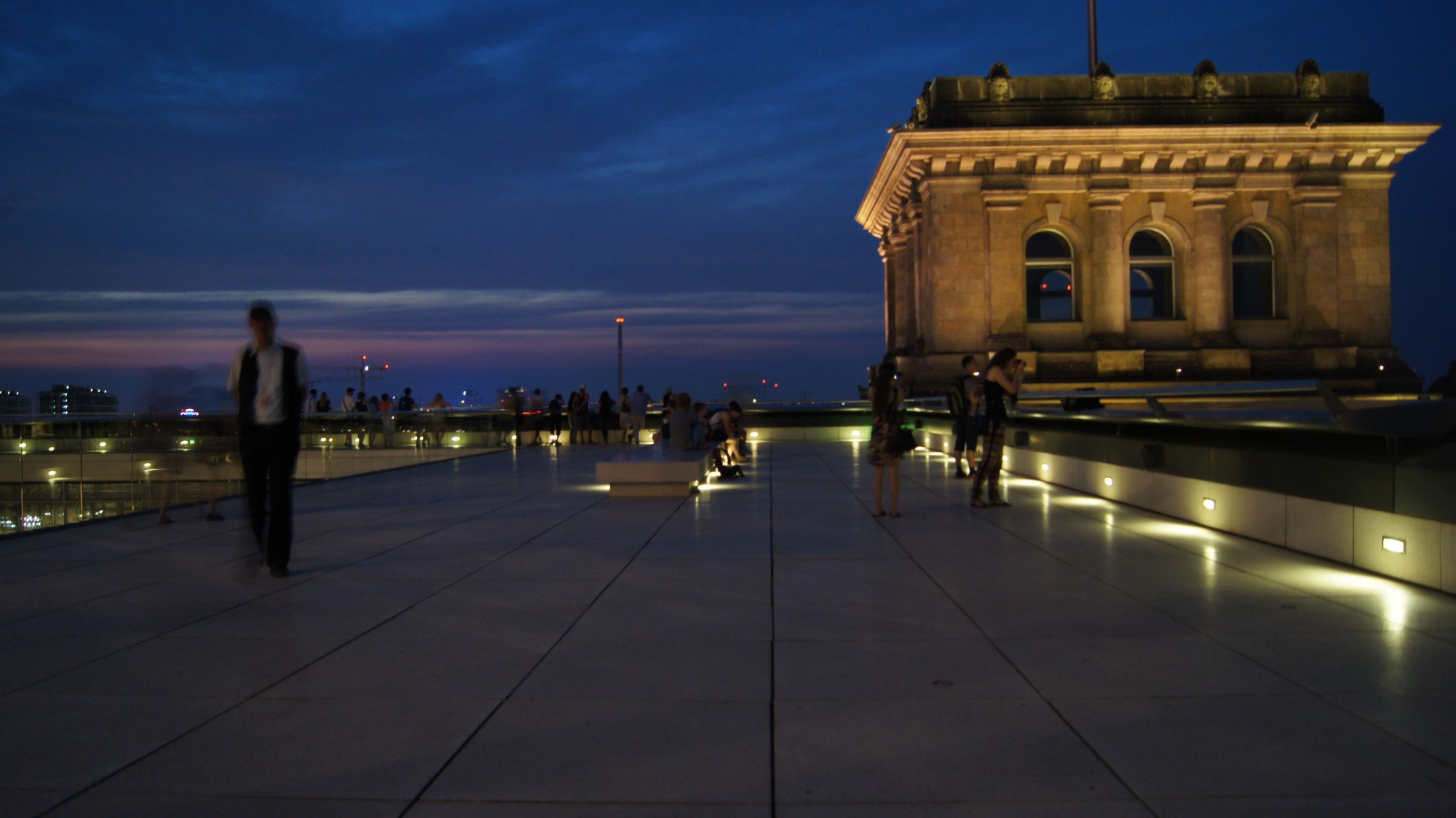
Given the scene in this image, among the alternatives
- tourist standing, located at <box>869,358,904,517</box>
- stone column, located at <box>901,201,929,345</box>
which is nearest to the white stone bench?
tourist standing, located at <box>869,358,904,517</box>

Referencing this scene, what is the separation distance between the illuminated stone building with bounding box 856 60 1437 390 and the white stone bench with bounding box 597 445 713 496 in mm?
21594

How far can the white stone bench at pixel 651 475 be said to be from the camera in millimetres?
15492

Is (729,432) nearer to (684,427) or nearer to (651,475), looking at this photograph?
(684,427)

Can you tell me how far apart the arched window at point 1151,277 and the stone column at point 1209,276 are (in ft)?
2.84

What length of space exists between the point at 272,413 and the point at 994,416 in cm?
828

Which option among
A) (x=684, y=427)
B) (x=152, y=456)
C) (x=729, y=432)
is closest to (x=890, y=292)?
(x=729, y=432)

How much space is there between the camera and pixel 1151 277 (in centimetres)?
3891

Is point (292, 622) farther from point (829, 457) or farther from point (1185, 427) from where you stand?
point (829, 457)

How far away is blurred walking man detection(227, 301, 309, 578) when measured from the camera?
8.72m

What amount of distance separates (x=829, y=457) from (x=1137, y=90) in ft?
68.8

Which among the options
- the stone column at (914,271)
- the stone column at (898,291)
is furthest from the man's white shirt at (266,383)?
the stone column at (898,291)

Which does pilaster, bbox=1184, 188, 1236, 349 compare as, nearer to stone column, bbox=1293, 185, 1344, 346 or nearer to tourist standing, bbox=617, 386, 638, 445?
stone column, bbox=1293, 185, 1344, 346

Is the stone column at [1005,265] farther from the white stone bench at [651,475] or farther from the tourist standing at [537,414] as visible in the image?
the white stone bench at [651,475]

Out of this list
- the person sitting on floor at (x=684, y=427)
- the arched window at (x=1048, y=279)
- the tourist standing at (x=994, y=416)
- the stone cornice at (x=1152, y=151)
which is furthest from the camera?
the arched window at (x=1048, y=279)
